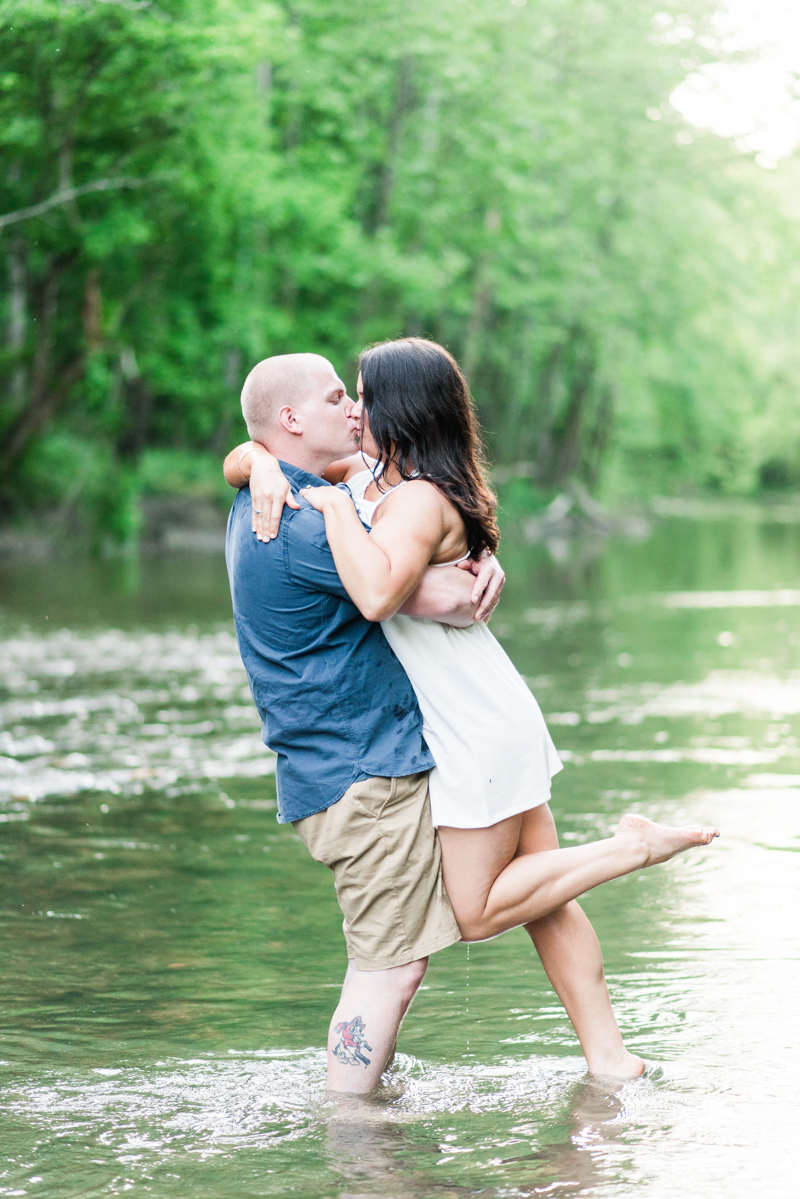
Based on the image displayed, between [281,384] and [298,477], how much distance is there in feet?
0.75

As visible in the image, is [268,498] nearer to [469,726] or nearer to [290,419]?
[290,419]

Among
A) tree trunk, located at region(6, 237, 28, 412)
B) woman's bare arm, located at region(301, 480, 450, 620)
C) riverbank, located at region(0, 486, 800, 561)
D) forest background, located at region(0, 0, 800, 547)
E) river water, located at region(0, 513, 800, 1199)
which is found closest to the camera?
river water, located at region(0, 513, 800, 1199)

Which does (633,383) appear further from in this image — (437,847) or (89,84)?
(437,847)

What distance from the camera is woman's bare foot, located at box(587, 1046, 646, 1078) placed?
3867mm

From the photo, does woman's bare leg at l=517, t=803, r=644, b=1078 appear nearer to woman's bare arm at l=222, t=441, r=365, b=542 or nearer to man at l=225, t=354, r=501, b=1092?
man at l=225, t=354, r=501, b=1092

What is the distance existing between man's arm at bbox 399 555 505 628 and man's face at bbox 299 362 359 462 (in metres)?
0.42

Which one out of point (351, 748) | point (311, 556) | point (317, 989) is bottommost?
point (317, 989)

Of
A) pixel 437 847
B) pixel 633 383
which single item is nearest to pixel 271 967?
pixel 437 847

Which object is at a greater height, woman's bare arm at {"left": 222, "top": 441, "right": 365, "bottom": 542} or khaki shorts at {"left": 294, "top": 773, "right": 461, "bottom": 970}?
woman's bare arm at {"left": 222, "top": 441, "right": 365, "bottom": 542}

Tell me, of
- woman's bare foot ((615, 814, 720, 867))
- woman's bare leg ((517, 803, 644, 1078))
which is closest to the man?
woman's bare leg ((517, 803, 644, 1078))

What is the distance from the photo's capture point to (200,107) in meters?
25.7

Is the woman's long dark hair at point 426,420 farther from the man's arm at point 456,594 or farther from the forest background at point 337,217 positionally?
the forest background at point 337,217

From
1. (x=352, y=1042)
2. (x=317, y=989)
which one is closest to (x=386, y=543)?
(x=352, y=1042)

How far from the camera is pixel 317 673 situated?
12.0 ft
